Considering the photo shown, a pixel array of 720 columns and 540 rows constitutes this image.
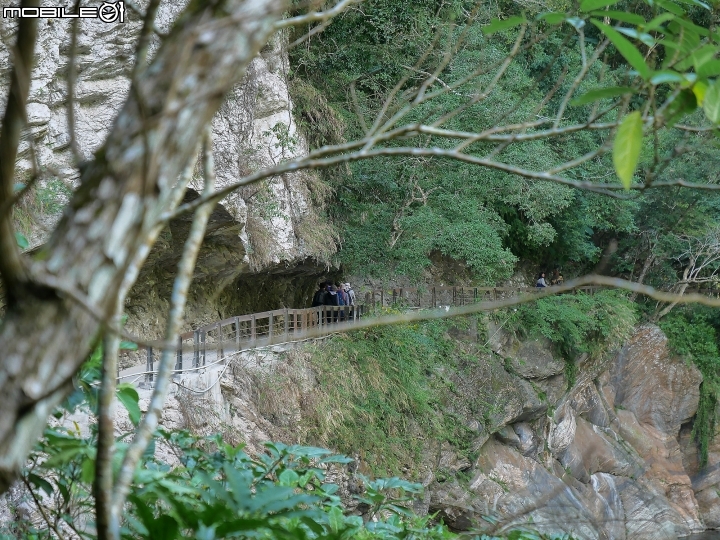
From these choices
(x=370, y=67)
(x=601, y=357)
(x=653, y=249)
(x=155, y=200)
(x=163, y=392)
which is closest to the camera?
(x=155, y=200)

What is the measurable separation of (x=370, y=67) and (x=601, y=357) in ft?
30.9

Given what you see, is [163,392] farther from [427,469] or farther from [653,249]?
[653,249]

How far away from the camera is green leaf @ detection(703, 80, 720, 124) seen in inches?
55.4

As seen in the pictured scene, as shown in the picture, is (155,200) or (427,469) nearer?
(155,200)

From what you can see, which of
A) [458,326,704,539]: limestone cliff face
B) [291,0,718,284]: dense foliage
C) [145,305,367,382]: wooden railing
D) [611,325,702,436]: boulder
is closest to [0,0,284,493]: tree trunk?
[145,305,367,382]: wooden railing

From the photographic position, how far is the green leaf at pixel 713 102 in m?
1.41

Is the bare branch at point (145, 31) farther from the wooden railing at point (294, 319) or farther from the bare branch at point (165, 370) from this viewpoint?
the wooden railing at point (294, 319)

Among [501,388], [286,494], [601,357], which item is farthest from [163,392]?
[601,357]

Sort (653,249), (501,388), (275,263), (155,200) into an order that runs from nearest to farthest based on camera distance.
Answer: (155,200)
(275,263)
(501,388)
(653,249)

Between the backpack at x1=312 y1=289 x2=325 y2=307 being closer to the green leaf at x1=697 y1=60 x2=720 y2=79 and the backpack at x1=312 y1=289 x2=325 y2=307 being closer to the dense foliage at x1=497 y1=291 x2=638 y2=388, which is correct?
the dense foliage at x1=497 y1=291 x2=638 y2=388

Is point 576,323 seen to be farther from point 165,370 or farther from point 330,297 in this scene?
point 165,370

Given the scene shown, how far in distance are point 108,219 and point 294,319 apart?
9.97 m

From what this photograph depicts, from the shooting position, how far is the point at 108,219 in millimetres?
1128

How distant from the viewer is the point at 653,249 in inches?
795
